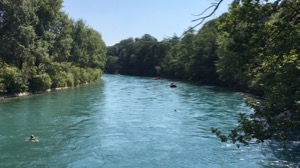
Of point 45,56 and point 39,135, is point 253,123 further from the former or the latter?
point 45,56

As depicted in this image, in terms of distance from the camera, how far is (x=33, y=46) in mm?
56469

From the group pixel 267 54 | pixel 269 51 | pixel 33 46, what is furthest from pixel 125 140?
pixel 33 46

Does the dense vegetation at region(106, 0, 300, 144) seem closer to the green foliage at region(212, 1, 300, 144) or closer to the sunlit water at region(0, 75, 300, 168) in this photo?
the green foliage at region(212, 1, 300, 144)

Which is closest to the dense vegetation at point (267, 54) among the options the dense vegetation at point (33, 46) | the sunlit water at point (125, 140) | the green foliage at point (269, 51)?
the green foliage at point (269, 51)

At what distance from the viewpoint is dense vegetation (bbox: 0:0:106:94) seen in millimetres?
52938

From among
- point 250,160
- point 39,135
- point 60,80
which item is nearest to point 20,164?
point 39,135

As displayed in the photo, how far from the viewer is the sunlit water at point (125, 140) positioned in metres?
20.0

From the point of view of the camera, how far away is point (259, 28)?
9.07 meters

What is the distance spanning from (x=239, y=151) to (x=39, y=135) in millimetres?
14427

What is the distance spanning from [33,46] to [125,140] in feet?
120

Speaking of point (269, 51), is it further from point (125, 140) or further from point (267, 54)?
point (125, 140)

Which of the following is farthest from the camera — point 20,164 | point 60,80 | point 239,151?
point 60,80

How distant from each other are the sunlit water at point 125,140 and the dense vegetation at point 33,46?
48.1ft

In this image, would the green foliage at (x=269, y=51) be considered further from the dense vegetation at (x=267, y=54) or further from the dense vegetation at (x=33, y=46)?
the dense vegetation at (x=33, y=46)
